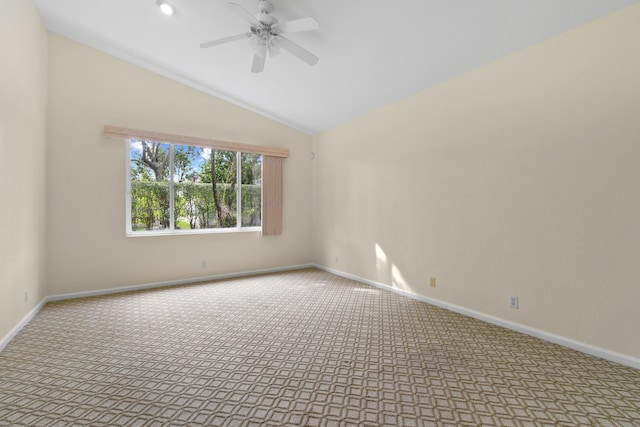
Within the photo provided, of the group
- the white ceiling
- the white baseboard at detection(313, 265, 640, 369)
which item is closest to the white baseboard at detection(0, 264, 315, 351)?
the white baseboard at detection(313, 265, 640, 369)

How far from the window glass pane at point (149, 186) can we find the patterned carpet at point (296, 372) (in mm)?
1436

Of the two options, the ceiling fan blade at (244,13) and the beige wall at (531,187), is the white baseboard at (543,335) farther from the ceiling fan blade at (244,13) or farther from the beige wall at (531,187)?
the ceiling fan blade at (244,13)

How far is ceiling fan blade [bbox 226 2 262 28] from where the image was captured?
88.8 inches

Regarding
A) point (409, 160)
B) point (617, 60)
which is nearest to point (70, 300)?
point (409, 160)

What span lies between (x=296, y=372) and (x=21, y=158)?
11.0ft

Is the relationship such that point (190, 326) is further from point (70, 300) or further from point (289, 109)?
point (289, 109)

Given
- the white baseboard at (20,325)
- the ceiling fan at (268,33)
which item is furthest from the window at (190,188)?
the ceiling fan at (268,33)

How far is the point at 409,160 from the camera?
3.90 m

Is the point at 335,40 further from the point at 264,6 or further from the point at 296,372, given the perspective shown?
the point at 296,372

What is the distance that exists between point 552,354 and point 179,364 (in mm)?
3024

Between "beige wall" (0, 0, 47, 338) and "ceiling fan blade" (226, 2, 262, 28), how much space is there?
6.41 ft

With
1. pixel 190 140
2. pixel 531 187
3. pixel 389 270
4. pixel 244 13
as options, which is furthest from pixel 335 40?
pixel 389 270

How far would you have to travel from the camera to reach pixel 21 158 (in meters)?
2.86

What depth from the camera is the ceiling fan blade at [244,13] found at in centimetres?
226
